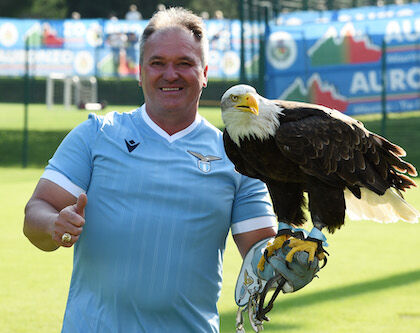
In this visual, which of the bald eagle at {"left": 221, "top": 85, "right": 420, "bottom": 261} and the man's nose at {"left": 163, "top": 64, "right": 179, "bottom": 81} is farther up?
the man's nose at {"left": 163, "top": 64, "right": 179, "bottom": 81}

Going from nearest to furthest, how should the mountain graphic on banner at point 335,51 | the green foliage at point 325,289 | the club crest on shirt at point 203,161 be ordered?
the club crest on shirt at point 203,161, the green foliage at point 325,289, the mountain graphic on banner at point 335,51

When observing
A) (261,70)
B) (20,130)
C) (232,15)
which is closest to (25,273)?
(261,70)

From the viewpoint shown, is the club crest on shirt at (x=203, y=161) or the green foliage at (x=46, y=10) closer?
the club crest on shirt at (x=203, y=161)

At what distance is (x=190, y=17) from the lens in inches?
108

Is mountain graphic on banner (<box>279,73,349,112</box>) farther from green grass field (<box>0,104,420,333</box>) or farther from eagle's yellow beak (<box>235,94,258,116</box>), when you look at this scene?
eagle's yellow beak (<box>235,94,258,116</box>)

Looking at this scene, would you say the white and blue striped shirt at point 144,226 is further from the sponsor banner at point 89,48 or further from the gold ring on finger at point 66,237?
the sponsor banner at point 89,48

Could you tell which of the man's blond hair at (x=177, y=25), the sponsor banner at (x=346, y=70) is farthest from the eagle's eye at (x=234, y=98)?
the sponsor banner at (x=346, y=70)

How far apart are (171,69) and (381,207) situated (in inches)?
40.5

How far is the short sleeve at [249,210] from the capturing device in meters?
2.82

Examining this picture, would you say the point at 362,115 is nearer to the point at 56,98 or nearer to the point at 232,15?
the point at 56,98

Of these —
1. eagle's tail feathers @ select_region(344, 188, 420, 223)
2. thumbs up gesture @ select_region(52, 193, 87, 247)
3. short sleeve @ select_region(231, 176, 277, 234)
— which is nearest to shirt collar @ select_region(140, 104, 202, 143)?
short sleeve @ select_region(231, 176, 277, 234)

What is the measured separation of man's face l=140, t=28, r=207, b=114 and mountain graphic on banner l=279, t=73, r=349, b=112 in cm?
1217

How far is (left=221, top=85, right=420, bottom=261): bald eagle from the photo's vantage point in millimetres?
2557

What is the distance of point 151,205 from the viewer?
2652 millimetres
